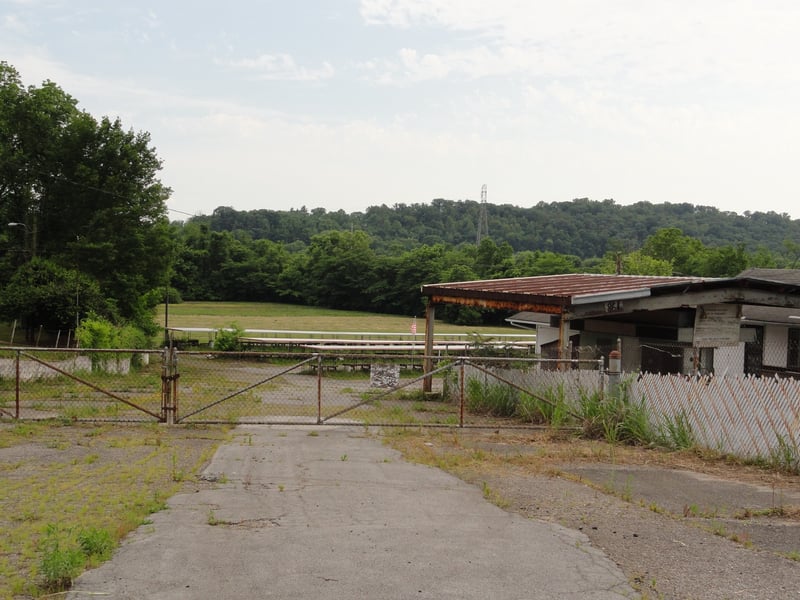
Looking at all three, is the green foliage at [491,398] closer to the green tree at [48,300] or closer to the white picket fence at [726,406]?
the white picket fence at [726,406]

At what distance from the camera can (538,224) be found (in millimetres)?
160625

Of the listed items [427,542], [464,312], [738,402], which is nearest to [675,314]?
[738,402]

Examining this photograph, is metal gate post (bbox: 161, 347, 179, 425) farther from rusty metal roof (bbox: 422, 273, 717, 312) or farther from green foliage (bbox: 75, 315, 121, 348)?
green foliage (bbox: 75, 315, 121, 348)

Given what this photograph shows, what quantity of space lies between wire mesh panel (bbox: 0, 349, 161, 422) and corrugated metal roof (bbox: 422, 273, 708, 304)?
7828 mm

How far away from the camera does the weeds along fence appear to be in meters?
11.8

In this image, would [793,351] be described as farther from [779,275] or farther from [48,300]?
[48,300]

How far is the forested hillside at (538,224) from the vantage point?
139 meters

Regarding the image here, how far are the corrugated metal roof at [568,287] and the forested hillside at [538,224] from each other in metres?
105

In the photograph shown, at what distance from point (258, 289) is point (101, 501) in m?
104

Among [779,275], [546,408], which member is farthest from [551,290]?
[779,275]

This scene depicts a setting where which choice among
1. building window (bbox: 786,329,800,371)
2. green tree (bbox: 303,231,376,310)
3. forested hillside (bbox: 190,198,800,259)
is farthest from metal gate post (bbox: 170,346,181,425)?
forested hillside (bbox: 190,198,800,259)

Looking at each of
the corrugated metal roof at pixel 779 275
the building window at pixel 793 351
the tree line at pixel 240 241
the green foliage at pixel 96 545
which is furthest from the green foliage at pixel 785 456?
the tree line at pixel 240 241

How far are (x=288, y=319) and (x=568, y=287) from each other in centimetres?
6489

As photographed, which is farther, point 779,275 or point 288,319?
point 288,319
